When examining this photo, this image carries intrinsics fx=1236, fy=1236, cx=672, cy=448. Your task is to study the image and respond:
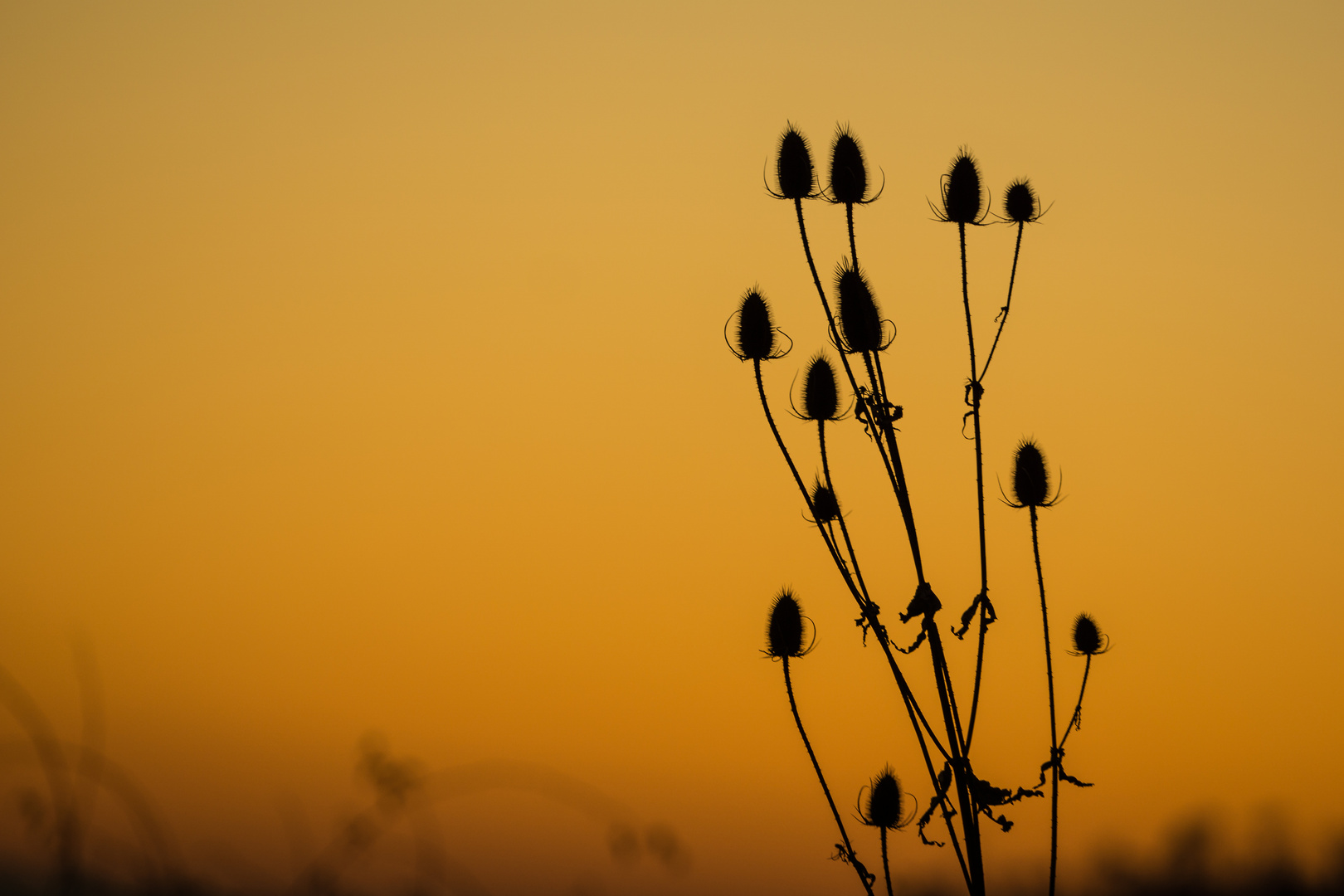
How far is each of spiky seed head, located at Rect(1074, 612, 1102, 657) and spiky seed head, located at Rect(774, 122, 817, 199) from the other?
3.26 m

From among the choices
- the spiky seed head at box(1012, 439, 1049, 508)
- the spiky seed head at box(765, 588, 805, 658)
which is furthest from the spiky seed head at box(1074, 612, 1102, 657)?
the spiky seed head at box(765, 588, 805, 658)

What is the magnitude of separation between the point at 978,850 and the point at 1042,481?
2.06m

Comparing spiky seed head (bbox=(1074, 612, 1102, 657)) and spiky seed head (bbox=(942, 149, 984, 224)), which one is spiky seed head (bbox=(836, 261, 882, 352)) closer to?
spiky seed head (bbox=(942, 149, 984, 224))

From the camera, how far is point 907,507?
5.14 m

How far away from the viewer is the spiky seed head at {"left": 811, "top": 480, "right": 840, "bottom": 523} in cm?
518

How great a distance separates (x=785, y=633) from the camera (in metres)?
5.84

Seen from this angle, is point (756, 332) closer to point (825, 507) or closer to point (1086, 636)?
point (825, 507)

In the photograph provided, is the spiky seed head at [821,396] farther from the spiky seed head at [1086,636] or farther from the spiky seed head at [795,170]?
the spiky seed head at [1086,636]

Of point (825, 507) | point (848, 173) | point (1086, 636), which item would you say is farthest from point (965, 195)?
point (1086, 636)

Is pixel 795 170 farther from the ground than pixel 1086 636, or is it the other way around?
pixel 795 170

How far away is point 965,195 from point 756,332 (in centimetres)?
120

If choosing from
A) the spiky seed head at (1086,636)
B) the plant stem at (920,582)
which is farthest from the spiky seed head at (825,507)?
the spiky seed head at (1086,636)

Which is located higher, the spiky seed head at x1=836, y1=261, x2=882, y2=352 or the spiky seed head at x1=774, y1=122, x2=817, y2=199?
the spiky seed head at x1=774, y1=122, x2=817, y2=199

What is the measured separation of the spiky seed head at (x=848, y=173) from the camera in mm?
5645
